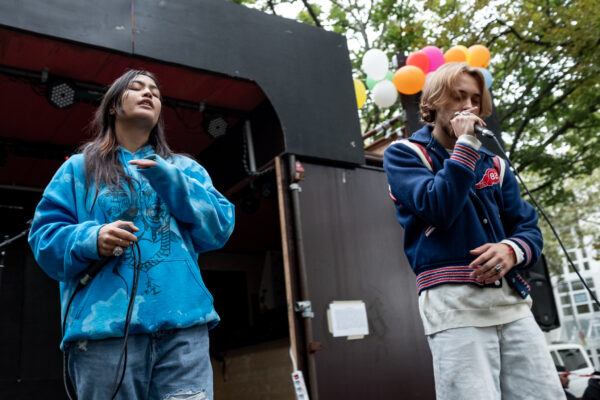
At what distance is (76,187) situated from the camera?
60.0 inches

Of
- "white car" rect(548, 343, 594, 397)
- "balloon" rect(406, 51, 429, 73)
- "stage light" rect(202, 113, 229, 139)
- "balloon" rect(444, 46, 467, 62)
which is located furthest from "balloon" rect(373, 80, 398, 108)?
"white car" rect(548, 343, 594, 397)

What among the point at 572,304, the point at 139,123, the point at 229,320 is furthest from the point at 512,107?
the point at 572,304

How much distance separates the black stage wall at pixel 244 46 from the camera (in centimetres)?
349

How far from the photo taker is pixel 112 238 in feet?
4.22

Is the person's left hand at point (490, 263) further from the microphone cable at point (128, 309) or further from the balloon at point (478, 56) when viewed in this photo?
the balloon at point (478, 56)

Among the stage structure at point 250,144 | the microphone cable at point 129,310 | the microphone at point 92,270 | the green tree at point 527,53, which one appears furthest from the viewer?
the green tree at point 527,53

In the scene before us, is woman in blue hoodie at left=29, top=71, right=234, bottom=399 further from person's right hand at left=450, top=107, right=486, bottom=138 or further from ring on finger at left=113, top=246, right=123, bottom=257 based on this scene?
person's right hand at left=450, top=107, right=486, bottom=138

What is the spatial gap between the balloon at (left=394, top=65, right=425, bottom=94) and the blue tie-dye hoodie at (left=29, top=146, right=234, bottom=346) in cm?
390

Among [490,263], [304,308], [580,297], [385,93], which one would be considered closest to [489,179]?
[490,263]

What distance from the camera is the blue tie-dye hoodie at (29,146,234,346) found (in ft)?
4.38

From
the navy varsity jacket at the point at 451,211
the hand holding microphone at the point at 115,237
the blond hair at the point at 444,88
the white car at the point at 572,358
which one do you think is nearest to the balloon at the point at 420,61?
the blond hair at the point at 444,88

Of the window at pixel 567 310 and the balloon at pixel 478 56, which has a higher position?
the balloon at pixel 478 56

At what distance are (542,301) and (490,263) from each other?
436 centimetres

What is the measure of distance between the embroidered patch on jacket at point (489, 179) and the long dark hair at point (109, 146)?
3.36 ft
